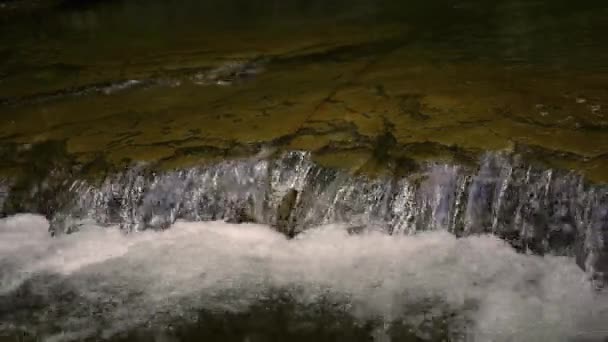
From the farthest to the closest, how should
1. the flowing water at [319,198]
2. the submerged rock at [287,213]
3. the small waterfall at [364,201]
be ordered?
the submerged rock at [287,213] → the small waterfall at [364,201] → the flowing water at [319,198]

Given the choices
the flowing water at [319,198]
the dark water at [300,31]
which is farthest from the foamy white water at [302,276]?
the dark water at [300,31]

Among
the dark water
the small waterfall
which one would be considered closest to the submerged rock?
the small waterfall

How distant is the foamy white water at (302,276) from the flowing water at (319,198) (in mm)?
13

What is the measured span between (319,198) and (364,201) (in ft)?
1.04

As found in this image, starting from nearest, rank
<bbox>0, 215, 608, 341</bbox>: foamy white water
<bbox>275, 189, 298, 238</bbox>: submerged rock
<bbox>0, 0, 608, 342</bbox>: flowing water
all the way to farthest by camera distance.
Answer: <bbox>0, 215, 608, 341</bbox>: foamy white water, <bbox>0, 0, 608, 342</bbox>: flowing water, <bbox>275, 189, 298, 238</bbox>: submerged rock

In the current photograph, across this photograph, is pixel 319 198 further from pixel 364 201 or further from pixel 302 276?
pixel 302 276

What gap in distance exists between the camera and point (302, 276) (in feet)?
12.6

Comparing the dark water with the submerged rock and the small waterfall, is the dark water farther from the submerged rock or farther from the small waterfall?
the submerged rock

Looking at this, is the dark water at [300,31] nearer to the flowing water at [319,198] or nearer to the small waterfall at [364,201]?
the flowing water at [319,198]

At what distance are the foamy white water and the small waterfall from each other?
10cm

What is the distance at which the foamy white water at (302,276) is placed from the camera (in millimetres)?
3439

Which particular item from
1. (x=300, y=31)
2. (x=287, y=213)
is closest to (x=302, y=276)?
(x=287, y=213)

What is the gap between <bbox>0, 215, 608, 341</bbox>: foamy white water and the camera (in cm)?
344

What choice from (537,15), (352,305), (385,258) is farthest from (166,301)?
(537,15)
